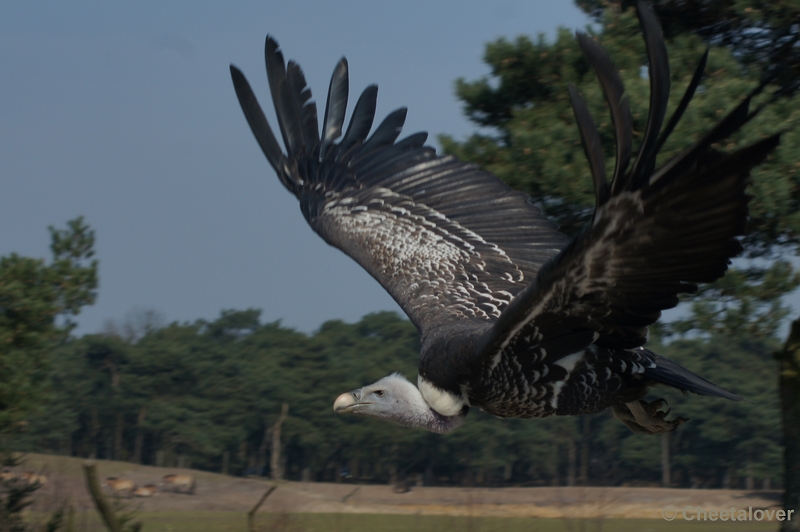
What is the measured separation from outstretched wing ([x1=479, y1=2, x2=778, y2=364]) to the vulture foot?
1.14 meters

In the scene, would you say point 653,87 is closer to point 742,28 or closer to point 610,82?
point 610,82

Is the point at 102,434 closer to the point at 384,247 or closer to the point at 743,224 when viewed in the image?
the point at 384,247

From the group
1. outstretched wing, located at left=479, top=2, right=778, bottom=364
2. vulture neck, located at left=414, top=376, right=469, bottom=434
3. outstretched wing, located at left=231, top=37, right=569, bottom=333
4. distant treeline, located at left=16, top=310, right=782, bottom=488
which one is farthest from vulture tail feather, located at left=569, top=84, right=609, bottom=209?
distant treeline, located at left=16, top=310, right=782, bottom=488

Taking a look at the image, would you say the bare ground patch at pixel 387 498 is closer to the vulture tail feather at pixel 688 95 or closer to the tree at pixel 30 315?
the tree at pixel 30 315

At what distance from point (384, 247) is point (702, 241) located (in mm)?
3418

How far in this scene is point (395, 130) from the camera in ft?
22.8

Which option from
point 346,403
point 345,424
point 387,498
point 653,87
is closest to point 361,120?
point 346,403

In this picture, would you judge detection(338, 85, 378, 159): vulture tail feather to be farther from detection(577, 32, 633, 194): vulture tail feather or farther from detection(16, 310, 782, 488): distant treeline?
detection(16, 310, 782, 488): distant treeline

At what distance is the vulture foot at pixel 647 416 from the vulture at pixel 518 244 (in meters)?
0.01

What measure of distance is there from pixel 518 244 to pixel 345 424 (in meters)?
28.9

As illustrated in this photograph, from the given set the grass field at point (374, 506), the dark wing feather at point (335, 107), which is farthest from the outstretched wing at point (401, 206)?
Result: the grass field at point (374, 506)

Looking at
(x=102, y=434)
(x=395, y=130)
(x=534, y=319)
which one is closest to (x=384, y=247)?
(x=395, y=130)

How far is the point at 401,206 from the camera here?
22.2 ft

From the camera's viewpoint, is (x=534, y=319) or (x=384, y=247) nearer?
(x=534, y=319)
